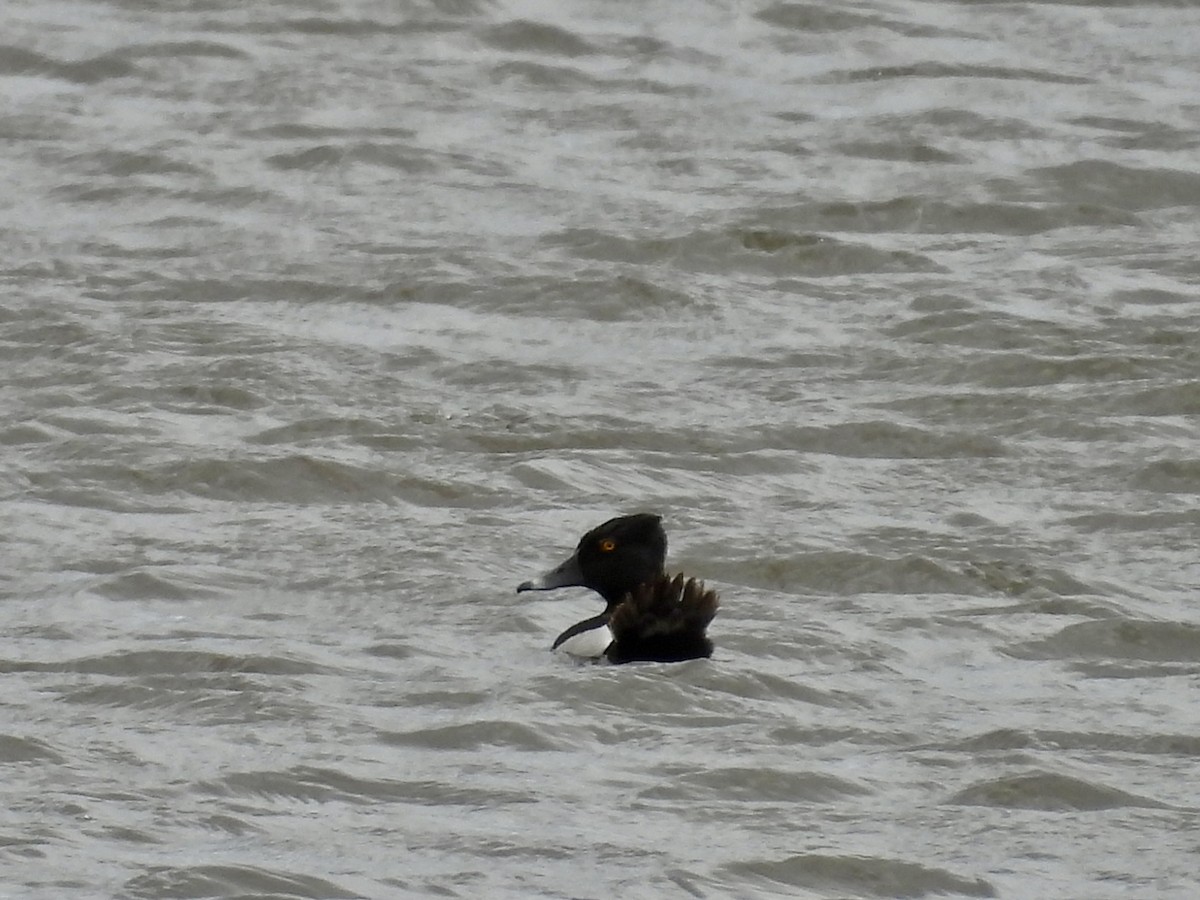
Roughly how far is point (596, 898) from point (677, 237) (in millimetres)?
6829

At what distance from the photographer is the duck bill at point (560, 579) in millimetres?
9016

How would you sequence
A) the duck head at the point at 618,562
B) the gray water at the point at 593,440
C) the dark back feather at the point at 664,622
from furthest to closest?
the duck head at the point at 618,562 → the dark back feather at the point at 664,622 → the gray water at the point at 593,440

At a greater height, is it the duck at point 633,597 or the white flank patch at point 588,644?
the duck at point 633,597

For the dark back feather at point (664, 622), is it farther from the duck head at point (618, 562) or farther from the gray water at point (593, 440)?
the duck head at point (618, 562)

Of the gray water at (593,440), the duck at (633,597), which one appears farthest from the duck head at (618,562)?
the gray water at (593,440)

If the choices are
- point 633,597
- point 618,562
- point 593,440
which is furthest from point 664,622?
point 593,440

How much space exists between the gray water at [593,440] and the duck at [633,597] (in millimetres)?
125

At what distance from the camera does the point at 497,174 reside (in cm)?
1401

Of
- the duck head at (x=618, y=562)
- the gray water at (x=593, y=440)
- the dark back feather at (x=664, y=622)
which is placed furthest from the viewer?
the duck head at (x=618, y=562)

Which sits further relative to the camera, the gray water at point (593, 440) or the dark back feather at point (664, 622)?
the dark back feather at point (664, 622)

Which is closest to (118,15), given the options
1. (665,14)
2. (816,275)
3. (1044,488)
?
(665,14)

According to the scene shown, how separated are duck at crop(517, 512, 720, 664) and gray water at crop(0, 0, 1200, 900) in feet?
0.41

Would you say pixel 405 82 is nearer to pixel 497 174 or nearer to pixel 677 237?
pixel 497 174

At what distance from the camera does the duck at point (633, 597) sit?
8477mm
